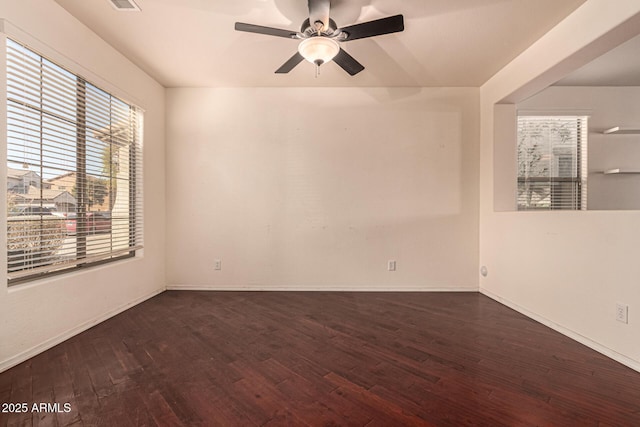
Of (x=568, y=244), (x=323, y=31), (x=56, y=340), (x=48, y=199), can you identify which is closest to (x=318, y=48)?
(x=323, y=31)

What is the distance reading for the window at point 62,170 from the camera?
1.90 metres

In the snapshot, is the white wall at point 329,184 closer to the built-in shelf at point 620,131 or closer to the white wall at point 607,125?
the white wall at point 607,125

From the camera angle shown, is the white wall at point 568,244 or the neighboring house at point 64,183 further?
the neighboring house at point 64,183

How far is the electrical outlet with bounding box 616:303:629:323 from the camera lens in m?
1.92

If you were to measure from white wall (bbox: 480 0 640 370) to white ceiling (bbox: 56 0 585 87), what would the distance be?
0.23m

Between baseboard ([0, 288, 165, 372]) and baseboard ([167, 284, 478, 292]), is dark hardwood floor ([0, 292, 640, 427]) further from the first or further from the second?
baseboard ([167, 284, 478, 292])

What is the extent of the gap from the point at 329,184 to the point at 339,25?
176 centimetres

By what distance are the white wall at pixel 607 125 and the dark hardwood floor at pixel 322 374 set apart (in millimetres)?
2354

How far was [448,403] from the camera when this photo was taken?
1.48 metres

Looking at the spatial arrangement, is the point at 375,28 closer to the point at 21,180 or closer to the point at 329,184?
the point at 329,184

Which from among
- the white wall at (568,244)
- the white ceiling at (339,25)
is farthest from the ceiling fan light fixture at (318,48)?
the white wall at (568,244)

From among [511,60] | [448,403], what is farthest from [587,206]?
[448,403]

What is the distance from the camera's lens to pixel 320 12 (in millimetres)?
1877

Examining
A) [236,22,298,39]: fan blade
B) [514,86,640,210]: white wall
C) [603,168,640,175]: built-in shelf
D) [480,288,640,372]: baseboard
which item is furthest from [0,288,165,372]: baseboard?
[603,168,640,175]: built-in shelf
